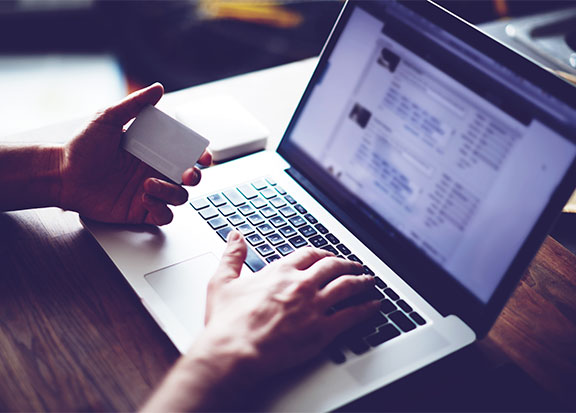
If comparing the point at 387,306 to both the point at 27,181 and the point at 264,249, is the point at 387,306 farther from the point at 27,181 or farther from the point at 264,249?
the point at 27,181

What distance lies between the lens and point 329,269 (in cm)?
70

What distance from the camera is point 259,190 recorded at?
90cm

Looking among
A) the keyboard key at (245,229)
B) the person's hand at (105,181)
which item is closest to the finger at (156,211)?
the person's hand at (105,181)

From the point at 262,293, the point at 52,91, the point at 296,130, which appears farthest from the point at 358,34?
the point at 52,91

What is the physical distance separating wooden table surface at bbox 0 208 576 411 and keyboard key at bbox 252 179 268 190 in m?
0.26

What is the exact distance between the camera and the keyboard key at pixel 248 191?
0.88m

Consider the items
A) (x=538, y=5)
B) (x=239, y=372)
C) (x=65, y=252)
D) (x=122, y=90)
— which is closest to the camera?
(x=239, y=372)

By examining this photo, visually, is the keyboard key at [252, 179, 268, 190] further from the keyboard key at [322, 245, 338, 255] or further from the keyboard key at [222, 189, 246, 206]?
the keyboard key at [322, 245, 338, 255]

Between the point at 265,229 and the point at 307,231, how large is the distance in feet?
0.20

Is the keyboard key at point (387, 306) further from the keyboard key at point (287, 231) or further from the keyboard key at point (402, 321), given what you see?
the keyboard key at point (287, 231)

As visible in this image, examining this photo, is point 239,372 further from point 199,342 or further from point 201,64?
point 201,64

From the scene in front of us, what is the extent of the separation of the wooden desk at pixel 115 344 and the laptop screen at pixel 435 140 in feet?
0.36

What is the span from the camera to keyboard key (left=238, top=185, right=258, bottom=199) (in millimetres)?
883

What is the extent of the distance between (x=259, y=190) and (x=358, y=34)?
28cm
